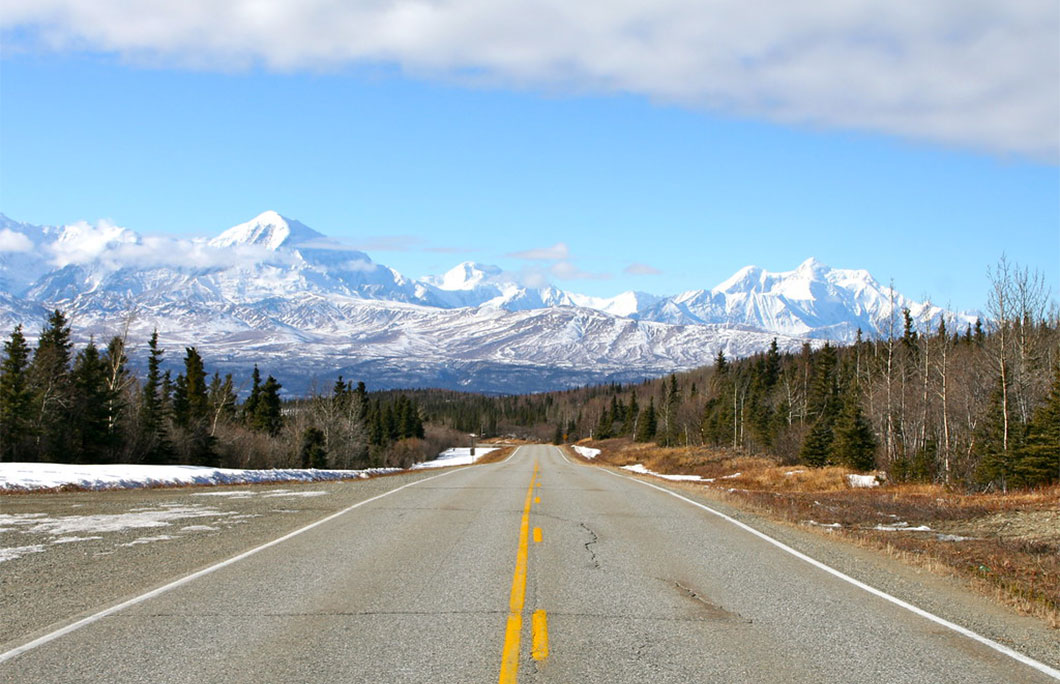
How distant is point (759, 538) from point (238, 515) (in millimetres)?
10716

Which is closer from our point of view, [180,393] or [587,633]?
[587,633]

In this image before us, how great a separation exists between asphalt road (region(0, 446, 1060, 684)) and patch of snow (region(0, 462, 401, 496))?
1304 cm

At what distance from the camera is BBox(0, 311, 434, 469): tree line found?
154 ft

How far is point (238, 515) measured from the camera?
651 inches

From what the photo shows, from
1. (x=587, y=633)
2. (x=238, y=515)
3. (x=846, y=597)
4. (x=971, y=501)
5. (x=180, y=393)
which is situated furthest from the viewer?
(x=180, y=393)

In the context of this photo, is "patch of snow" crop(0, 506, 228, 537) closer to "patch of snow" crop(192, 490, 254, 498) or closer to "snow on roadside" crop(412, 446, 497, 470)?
"patch of snow" crop(192, 490, 254, 498)

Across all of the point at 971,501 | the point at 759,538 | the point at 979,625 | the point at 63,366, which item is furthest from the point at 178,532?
the point at 63,366

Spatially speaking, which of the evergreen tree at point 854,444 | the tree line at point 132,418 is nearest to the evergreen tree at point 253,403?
the tree line at point 132,418

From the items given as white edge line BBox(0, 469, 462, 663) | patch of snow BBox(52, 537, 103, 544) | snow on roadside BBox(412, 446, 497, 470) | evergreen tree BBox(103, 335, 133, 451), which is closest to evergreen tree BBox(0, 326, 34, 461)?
evergreen tree BBox(103, 335, 133, 451)

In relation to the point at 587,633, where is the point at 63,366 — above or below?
above

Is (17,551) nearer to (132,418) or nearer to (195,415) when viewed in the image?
(132,418)

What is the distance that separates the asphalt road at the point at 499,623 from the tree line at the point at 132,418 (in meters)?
42.9

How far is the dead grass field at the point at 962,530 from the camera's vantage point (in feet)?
35.1

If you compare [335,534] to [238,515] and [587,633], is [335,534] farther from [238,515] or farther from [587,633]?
[587,633]
